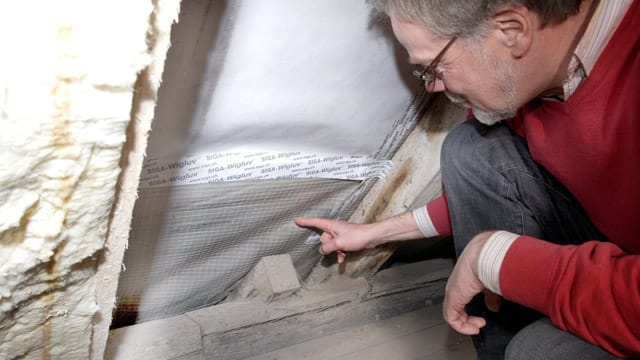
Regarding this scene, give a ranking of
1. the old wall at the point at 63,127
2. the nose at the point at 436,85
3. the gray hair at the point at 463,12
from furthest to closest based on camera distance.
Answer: the nose at the point at 436,85, the gray hair at the point at 463,12, the old wall at the point at 63,127

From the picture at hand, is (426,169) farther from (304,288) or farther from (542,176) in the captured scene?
(304,288)

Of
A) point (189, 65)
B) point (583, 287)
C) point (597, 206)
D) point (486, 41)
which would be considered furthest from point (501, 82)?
point (189, 65)

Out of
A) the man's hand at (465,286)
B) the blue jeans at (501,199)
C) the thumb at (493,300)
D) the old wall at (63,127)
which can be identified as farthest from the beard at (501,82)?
the old wall at (63,127)

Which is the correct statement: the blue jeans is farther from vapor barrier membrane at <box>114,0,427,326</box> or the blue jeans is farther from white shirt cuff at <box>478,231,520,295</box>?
white shirt cuff at <box>478,231,520,295</box>

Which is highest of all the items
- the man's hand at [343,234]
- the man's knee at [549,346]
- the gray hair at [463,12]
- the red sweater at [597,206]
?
the gray hair at [463,12]

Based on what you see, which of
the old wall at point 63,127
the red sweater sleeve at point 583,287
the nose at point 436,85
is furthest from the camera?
the nose at point 436,85

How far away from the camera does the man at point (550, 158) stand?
33.0 inches

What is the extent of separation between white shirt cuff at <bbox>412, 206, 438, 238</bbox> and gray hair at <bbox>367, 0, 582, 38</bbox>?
572 mm

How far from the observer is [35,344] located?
0.87m

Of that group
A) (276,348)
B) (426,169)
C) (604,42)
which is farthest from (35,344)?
(604,42)

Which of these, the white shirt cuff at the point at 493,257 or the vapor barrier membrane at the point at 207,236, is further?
the vapor barrier membrane at the point at 207,236

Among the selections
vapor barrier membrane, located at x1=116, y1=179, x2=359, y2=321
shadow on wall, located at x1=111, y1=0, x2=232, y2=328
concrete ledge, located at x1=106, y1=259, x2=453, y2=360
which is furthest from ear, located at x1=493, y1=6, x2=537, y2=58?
concrete ledge, located at x1=106, y1=259, x2=453, y2=360

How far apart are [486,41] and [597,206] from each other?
422 millimetres

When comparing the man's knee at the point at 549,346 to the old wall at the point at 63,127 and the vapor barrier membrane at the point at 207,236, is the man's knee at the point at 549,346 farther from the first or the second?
the old wall at the point at 63,127
